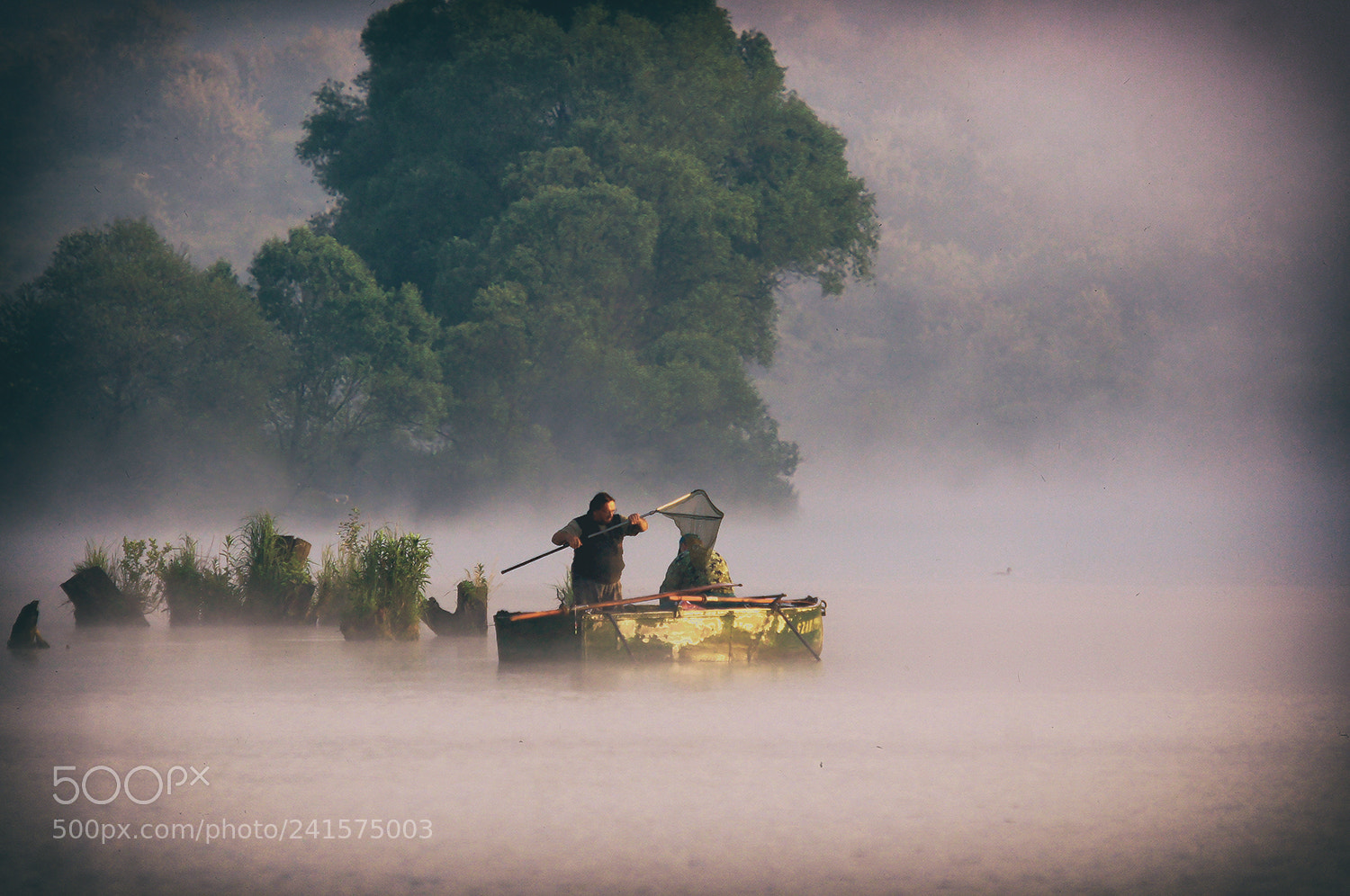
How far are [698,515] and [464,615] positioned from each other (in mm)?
4510

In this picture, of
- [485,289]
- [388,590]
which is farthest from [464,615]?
[485,289]

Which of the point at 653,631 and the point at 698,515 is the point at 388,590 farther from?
the point at 653,631

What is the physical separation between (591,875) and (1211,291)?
90416 mm

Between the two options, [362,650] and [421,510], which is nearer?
[362,650]

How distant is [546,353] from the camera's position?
46031 mm

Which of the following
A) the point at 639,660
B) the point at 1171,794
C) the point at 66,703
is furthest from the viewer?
the point at 639,660

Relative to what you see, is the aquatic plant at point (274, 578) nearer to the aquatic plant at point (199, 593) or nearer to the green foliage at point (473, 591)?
the aquatic plant at point (199, 593)

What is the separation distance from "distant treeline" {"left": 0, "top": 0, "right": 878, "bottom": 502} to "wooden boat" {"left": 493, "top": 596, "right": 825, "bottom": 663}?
27669 millimetres

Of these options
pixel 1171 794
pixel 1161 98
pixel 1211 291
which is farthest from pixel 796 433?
pixel 1171 794

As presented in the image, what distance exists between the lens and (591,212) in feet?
146

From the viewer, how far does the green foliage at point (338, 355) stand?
43906mm

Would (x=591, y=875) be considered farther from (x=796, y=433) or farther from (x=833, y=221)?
(x=796, y=433)

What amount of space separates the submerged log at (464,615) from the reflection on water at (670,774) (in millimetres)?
1820

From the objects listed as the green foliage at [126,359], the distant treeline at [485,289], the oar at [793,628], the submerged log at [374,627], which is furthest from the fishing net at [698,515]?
the green foliage at [126,359]
